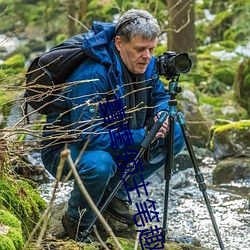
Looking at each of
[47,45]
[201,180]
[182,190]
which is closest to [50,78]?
[201,180]

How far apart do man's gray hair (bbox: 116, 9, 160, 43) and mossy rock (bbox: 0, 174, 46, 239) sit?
39.2 inches

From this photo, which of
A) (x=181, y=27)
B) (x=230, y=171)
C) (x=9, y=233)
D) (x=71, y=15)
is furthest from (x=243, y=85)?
(x=9, y=233)

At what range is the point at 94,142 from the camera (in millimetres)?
3232

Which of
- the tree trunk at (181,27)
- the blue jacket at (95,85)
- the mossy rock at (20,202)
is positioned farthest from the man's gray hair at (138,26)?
the tree trunk at (181,27)

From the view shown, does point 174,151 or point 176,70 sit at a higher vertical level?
point 176,70

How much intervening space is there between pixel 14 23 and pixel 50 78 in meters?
12.1

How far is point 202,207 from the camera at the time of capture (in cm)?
530

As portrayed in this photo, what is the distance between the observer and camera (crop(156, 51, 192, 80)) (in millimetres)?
3193

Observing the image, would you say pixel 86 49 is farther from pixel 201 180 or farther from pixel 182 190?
pixel 182 190

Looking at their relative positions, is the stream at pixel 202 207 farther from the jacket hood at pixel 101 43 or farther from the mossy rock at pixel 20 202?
the jacket hood at pixel 101 43

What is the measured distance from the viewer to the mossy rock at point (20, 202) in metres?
2.97

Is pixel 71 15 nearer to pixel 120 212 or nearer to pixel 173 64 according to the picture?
pixel 120 212

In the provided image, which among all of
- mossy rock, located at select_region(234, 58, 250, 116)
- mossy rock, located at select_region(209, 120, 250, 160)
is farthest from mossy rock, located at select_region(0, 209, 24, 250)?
mossy rock, located at select_region(234, 58, 250, 116)

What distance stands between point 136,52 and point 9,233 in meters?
1.31
